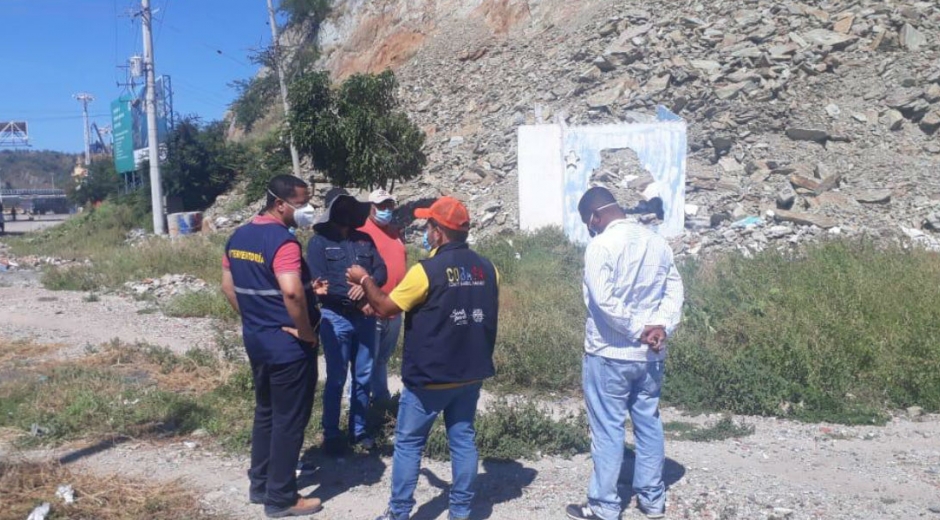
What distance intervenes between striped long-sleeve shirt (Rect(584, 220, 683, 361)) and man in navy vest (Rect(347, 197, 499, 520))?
53 cm

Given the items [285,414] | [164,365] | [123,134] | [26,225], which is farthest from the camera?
[26,225]

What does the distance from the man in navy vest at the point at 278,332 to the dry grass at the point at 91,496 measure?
415 millimetres

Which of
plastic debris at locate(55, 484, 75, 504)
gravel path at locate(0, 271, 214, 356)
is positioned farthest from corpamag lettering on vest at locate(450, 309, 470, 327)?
gravel path at locate(0, 271, 214, 356)

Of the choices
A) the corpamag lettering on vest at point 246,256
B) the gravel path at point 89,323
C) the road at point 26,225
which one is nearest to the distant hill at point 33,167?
the road at point 26,225

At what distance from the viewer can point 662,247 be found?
4.38m

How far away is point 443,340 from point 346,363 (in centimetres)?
143

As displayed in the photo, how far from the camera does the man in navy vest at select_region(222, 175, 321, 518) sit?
4.34m

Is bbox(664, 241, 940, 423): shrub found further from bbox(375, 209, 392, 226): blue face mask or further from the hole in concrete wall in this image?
the hole in concrete wall

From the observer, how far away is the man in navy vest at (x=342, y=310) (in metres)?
5.20

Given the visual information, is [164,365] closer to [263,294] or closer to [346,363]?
[346,363]

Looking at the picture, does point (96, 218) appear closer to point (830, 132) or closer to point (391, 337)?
point (830, 132)

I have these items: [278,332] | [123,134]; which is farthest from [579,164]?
[123,134]

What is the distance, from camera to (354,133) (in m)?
19.3

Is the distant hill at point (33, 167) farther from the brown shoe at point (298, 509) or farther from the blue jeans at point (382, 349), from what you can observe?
the brown shoe at point (298, 509)
